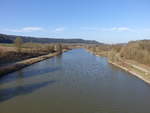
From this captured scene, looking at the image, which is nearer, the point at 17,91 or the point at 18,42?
the point at 17,91

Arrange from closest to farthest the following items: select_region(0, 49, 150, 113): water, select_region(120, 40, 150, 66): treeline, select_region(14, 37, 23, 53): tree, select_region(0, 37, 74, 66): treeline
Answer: select_region(0, 49, 150, 113): water → select_region(120, 40, 150, 66): treeline → select_region(0, 37, 74, 66): treeline → select_region(14, 37, 23, 53): tree

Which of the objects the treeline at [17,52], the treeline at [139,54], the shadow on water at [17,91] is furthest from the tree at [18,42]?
the shadow on water at [17,91]

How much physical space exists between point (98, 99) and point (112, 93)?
103 inches

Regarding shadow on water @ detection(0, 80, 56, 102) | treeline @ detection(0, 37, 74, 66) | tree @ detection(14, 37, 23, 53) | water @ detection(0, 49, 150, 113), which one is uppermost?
tree @ detection(14, 37, 23, 53)

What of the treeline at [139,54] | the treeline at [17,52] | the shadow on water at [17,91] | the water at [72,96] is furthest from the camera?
the treeline at [17,52]

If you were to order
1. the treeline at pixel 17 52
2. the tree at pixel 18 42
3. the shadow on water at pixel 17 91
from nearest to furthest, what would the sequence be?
the shadow on water at pixel 17 91 → the treeline at pixel 17 52 → the tree at pixel 18 42

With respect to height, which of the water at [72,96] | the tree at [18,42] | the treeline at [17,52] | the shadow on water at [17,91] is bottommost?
the water at [72,96]

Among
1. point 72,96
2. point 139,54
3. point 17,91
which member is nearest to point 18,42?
point 139,54

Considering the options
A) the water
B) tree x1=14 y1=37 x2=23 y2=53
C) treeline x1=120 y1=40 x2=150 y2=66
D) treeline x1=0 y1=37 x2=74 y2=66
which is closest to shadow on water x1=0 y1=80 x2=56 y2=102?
the water

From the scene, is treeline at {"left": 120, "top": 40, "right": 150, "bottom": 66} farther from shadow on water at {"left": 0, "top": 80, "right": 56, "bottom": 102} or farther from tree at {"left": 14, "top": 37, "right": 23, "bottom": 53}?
tree at {"left": 14, "top": 37, "right": 23, "bottom": 53}

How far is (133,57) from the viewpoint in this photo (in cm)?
4238

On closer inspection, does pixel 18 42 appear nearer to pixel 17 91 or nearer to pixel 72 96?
pixel 17 91

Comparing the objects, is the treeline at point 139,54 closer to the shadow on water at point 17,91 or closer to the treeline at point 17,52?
the shadow on water at point 17,91

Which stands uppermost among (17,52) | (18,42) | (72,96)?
(18,42)
